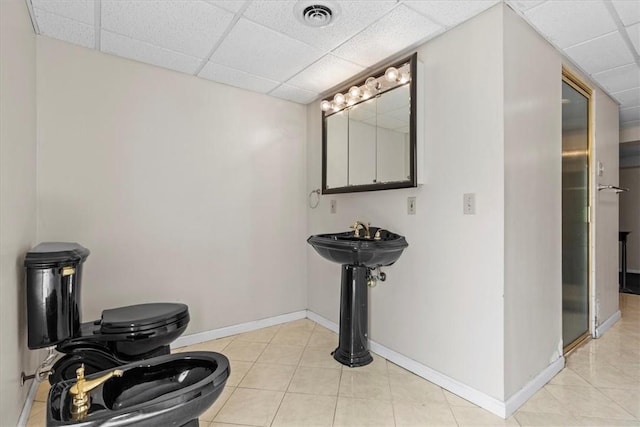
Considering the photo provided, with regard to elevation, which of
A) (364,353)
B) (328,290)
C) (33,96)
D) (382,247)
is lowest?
(364,353)

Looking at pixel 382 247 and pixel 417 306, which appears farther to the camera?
pixel 417 306

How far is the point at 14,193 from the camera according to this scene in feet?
4.90

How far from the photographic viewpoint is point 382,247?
6.82 ft

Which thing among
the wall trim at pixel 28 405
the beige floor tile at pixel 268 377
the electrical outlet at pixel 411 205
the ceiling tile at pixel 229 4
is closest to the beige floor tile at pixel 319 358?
the beige floor tile at pixel 268 377

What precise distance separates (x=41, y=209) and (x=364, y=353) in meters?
2.42

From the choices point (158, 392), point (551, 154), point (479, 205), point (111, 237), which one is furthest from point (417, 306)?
point (111, 237)

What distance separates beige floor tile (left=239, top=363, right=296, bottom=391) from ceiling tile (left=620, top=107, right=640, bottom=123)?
4.35 meters

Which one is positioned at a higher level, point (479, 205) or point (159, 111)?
point (159, 111)

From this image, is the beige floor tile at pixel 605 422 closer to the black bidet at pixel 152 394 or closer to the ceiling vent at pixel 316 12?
the black bidet at pixel 152 394

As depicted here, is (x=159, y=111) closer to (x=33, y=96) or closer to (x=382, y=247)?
(x=33, y=96)

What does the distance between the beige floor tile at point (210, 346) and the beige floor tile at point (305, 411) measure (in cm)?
91

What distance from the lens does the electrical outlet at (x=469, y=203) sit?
1.88m

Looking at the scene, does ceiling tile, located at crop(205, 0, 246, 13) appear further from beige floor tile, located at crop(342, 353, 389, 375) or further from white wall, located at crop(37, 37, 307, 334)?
beige floor tile, located at crop(342, 353, 389, 375)

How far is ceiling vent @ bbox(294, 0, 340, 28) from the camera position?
5.72 feet
